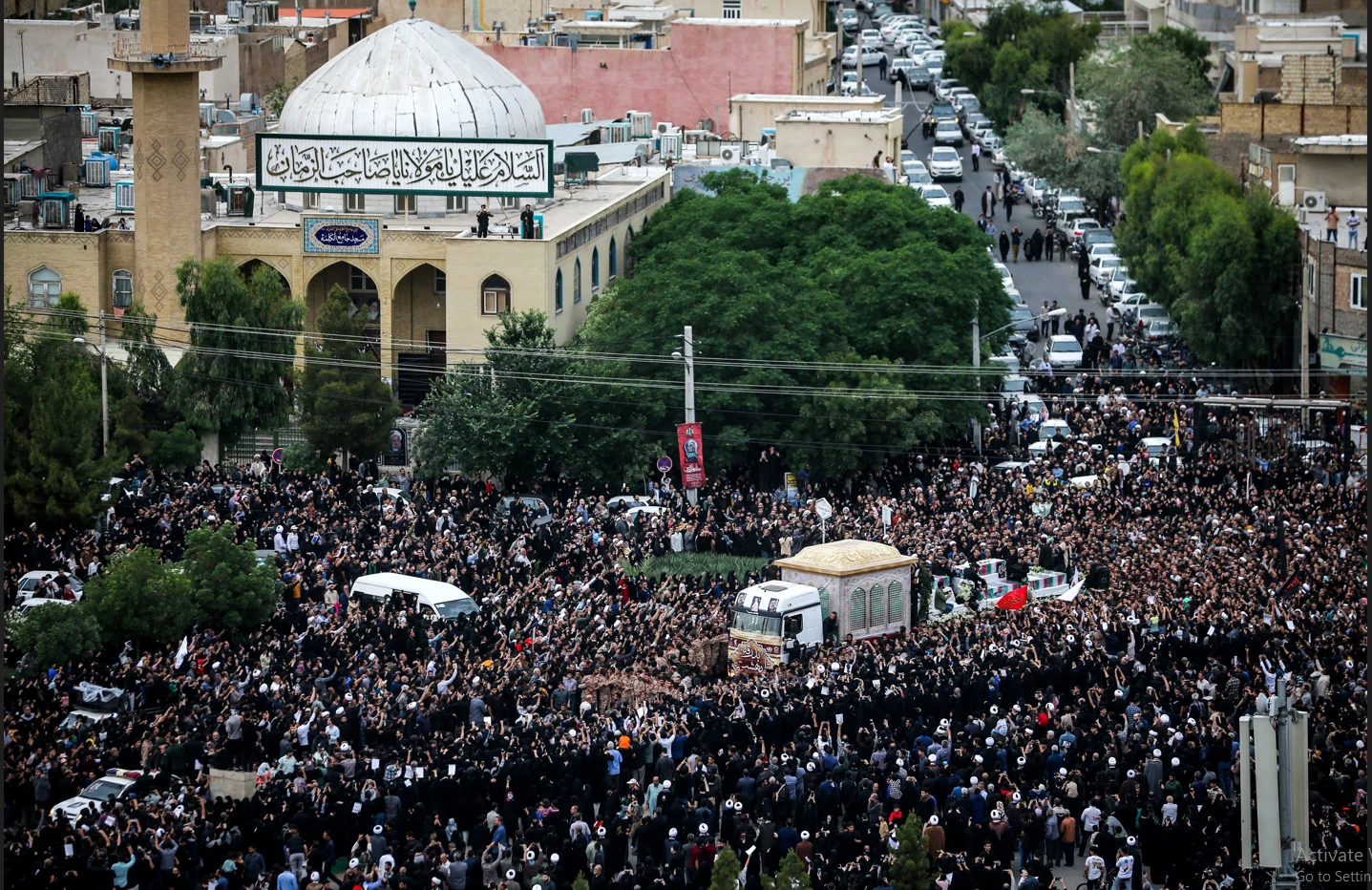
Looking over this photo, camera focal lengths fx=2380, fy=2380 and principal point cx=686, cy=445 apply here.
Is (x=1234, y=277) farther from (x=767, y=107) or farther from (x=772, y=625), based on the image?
(x=767, y=107)

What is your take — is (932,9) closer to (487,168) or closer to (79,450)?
(487,168)

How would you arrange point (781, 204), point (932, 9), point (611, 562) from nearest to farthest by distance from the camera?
point (611, 562) < point (781, 204) < point (932, 9)

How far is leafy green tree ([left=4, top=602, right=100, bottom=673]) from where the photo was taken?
28.1m

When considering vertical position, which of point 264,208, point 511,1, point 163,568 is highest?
point 511,1

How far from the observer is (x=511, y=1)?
76.8 m

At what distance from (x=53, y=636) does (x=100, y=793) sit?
4543 mm

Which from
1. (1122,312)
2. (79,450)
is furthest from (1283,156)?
(79,450)


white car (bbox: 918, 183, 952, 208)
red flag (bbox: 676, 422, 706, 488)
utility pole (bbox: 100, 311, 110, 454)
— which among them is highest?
white car (bbox: 918, 183, 952, 208)

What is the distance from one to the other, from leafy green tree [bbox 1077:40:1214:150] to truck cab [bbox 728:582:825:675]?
36.3 metres

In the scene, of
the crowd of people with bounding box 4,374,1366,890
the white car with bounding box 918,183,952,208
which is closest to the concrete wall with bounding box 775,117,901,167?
the white car with bounding box 918,183,952,208

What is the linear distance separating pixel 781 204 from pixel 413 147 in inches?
298

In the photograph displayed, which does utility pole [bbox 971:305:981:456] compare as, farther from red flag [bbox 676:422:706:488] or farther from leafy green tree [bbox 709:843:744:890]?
leafy green tree [bbox 709:843:744:890]

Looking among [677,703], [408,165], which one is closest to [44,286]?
[408,165]

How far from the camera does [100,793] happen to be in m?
24.1
